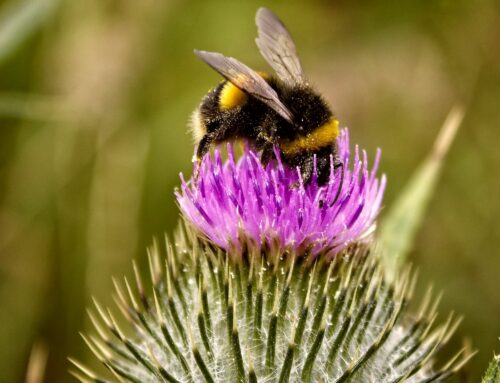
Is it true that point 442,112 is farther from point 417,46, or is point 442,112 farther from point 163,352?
point 163,352

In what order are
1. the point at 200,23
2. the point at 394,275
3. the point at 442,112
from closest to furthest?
the point at 394,275 < the point at 442,112 < the point at 200,23

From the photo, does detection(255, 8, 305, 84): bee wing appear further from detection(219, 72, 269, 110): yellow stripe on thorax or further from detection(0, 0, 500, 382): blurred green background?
detection(0, 0, 500, 382): blurred green background

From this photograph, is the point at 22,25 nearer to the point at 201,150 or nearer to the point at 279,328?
the point at 201,150

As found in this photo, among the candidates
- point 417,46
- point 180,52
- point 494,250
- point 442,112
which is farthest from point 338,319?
point 180,52

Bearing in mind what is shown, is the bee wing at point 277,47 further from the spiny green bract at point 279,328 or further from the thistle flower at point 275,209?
the spiny green bract at point 279,328

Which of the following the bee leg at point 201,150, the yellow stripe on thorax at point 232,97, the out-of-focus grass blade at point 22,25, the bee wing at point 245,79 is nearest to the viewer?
the bee wing at point 245,79

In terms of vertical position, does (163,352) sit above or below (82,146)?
below

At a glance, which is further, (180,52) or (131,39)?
(180,52)

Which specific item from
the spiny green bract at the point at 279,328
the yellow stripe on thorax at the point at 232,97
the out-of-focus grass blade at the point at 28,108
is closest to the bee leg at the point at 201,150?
the yellow stripe on thorax at the point at 232,97
